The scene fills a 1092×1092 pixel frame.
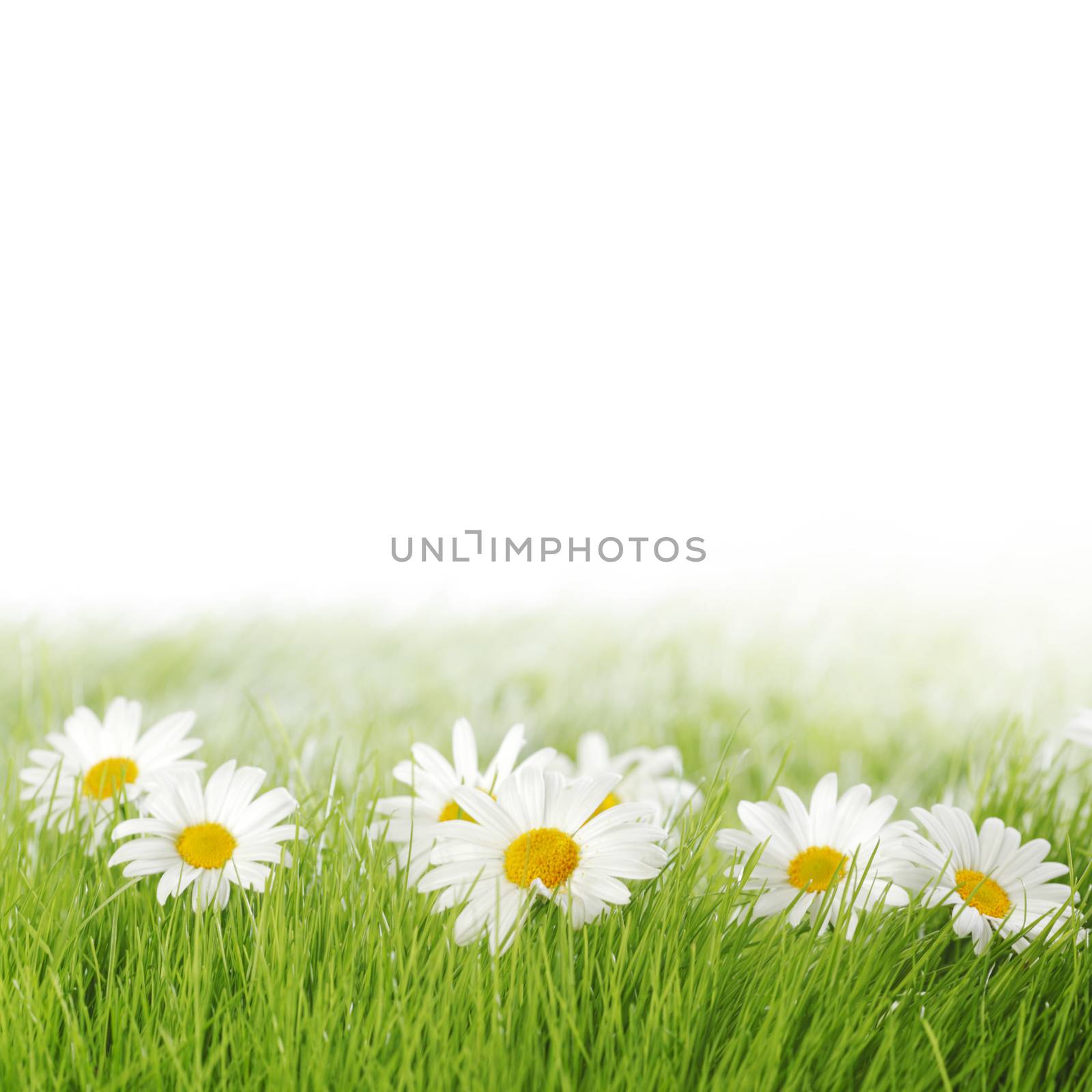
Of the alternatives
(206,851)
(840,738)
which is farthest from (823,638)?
(206,851)

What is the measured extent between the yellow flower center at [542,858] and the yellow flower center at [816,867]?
1.16 ft

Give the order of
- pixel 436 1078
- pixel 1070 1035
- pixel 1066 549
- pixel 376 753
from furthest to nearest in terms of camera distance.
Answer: pixel 1066 549 < pixel 376 753 < pixel 1070 1035 < pixel 436 1078

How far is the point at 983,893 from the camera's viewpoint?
5.23 feet

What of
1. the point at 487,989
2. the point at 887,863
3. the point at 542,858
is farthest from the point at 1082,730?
the point at 487,989

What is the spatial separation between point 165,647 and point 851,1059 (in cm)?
358

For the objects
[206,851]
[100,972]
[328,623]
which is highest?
[206,851]

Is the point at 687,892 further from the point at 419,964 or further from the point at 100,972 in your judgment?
the point at 100,972

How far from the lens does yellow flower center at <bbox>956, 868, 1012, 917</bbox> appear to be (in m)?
1.58

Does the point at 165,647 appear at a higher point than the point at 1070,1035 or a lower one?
lower

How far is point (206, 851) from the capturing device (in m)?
1.62

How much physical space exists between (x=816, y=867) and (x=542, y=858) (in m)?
0.42

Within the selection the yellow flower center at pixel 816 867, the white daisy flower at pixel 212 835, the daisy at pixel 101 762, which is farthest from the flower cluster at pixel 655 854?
the daisy at pixel 101 762

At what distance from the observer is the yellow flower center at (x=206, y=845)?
1.62 metres

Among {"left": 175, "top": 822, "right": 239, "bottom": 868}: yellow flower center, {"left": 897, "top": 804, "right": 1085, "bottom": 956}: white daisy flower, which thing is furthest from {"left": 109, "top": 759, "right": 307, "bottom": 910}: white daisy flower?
{"left": 897, "top": 804, "right": 1085, "bottom": 956}: white daisy flower
